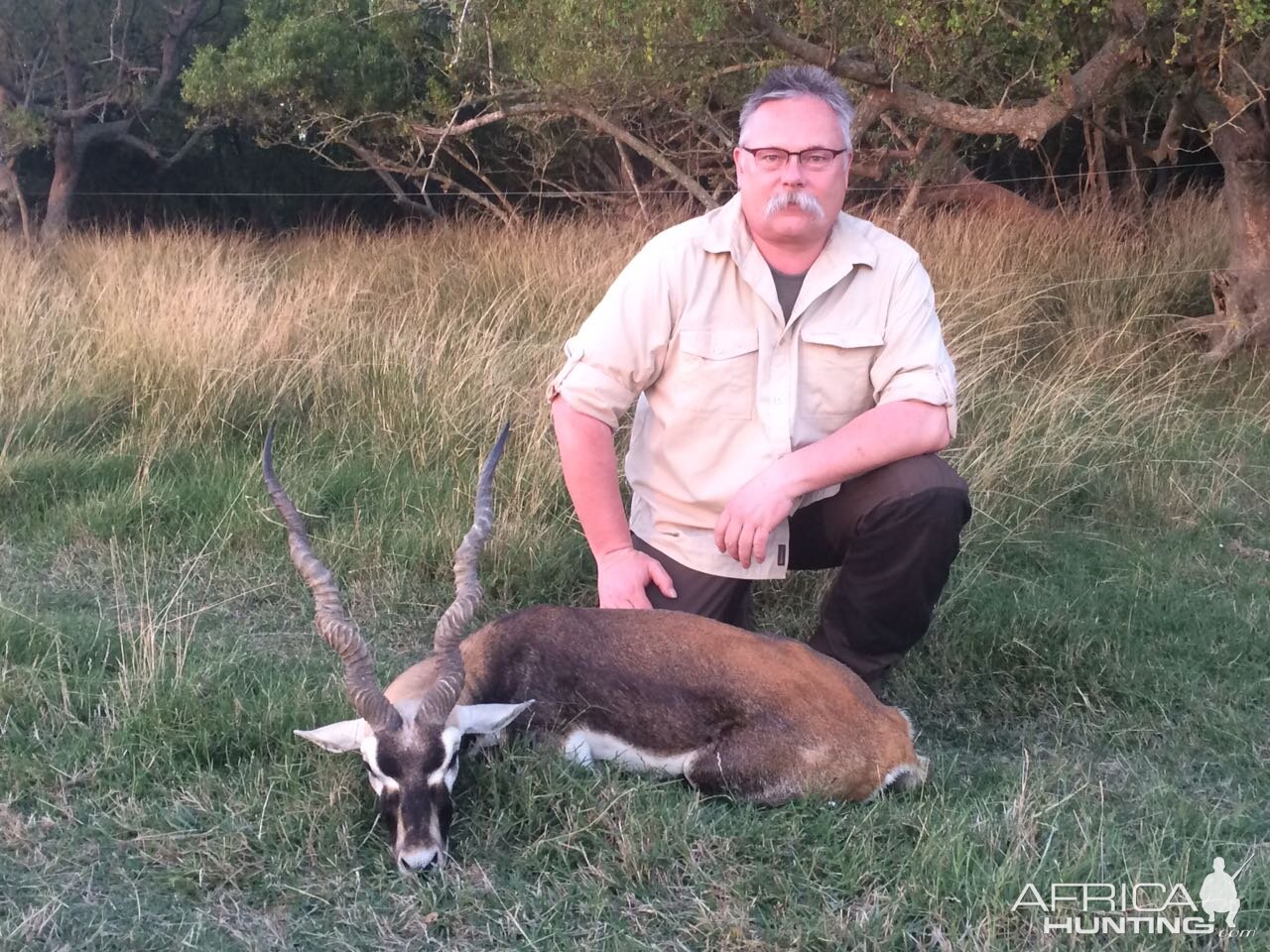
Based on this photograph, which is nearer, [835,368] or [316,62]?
[835,368]

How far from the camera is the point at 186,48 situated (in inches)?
592

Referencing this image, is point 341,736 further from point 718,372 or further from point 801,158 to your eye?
point 801,158

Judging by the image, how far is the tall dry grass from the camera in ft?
20.2

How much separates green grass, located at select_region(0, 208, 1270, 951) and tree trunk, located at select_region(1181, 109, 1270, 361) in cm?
36

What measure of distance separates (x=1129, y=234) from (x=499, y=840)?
8715 mm

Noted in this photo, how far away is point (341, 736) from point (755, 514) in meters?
1.29

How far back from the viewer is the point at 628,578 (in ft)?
12.4

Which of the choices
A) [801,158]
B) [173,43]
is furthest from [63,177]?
[801,158]

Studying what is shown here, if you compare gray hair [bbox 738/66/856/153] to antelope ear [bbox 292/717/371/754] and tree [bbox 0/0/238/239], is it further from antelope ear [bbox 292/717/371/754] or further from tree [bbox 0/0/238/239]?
tree [bbox 0/0/238/239]

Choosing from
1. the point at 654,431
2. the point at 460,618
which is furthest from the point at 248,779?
the point at 654,431

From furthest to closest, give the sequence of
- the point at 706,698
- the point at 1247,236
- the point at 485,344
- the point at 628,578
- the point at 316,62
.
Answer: the point at 316,62, the point at 1247,236, the point at 485,344, the point at 628,578, the point at 706,698

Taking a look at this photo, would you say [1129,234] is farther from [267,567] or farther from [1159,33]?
[267,567]

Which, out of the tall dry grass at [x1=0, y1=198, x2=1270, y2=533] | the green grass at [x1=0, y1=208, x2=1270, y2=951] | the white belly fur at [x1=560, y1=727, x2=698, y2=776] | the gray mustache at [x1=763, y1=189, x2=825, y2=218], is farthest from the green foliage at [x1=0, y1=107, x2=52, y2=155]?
the white belly fur at [x1=560, y1=727, x2=698, y2=776]

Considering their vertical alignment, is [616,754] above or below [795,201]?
below
